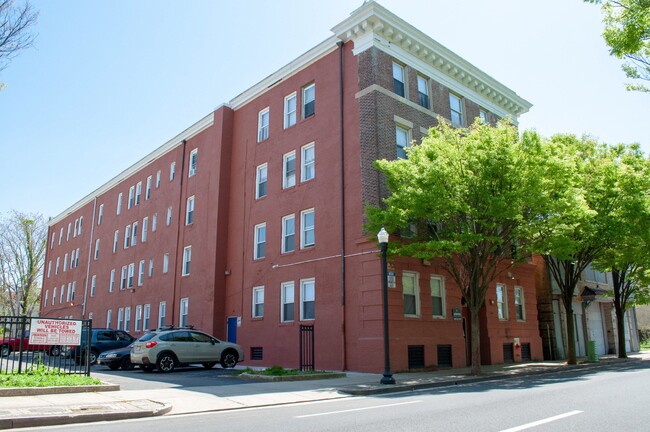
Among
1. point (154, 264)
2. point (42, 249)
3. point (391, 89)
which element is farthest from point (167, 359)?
point (42, 249)

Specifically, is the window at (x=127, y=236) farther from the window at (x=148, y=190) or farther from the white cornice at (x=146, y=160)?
the white cornice at (x=146, y=160)

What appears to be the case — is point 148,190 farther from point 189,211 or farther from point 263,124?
point 263,124

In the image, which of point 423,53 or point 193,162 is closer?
point 423,53

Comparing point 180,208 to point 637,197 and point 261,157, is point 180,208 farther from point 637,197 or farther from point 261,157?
point 637,197

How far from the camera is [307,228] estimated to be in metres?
23.2

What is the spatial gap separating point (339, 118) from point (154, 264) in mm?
18941

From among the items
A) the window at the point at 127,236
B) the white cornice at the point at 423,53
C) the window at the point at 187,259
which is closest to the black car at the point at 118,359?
the window at the point at 187,259

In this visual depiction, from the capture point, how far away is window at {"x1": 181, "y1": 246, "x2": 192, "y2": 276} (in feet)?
102

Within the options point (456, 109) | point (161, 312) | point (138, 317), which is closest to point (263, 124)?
point (456, 109)

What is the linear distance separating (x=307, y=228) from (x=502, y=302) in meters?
10.5

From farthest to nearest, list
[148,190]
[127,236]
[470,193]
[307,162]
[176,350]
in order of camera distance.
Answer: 1. [127,236]
2. [148,190]
3. [307,162]
4. [176,350]
5. [470,193]

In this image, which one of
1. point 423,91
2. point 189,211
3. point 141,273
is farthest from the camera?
point 141,273

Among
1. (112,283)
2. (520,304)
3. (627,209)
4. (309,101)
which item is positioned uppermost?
(309,101)

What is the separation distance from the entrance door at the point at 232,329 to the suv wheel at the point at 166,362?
6413 mm
